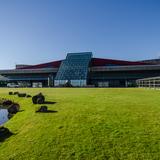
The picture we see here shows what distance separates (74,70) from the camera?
10725 centimetres

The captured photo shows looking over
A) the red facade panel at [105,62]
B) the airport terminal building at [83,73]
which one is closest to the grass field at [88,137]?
the airport terminal building at [83,73]

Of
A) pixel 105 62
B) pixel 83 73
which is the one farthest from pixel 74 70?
pixel 105 62

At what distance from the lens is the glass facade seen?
3947 inches

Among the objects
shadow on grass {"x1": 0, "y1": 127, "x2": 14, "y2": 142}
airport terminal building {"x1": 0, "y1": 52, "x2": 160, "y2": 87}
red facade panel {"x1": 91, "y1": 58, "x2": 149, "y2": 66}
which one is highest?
red facade panel {"x1": 91, "y1": 58, "x2": 149, "y2": 66}

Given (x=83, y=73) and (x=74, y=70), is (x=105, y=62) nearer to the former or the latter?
(x=74, y=70)

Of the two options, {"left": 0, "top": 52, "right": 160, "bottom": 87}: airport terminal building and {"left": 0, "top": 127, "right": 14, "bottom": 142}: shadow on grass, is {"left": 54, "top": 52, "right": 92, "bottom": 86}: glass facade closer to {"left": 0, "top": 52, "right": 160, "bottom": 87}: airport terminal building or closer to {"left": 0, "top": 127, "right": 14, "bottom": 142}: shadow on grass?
{"left": 0, "top": 52, "right": 160, "bottom": 87}: airport terminal building

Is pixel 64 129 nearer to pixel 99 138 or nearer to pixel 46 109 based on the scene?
pixel 99 138

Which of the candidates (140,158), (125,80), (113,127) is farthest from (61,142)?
(125,80)

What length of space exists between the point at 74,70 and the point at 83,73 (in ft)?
16.8

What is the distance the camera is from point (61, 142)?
12812 mm

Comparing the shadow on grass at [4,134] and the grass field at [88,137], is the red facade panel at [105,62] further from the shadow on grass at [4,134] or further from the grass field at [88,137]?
the shadow on grass at [4,134]

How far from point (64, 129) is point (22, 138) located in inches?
85.0

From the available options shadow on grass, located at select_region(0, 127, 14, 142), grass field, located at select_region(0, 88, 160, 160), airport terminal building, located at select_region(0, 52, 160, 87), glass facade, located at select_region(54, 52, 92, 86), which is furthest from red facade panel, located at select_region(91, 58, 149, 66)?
shadow on grass, located at select_region(0, 127, 14, 142)

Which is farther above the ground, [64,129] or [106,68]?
[106,68]
